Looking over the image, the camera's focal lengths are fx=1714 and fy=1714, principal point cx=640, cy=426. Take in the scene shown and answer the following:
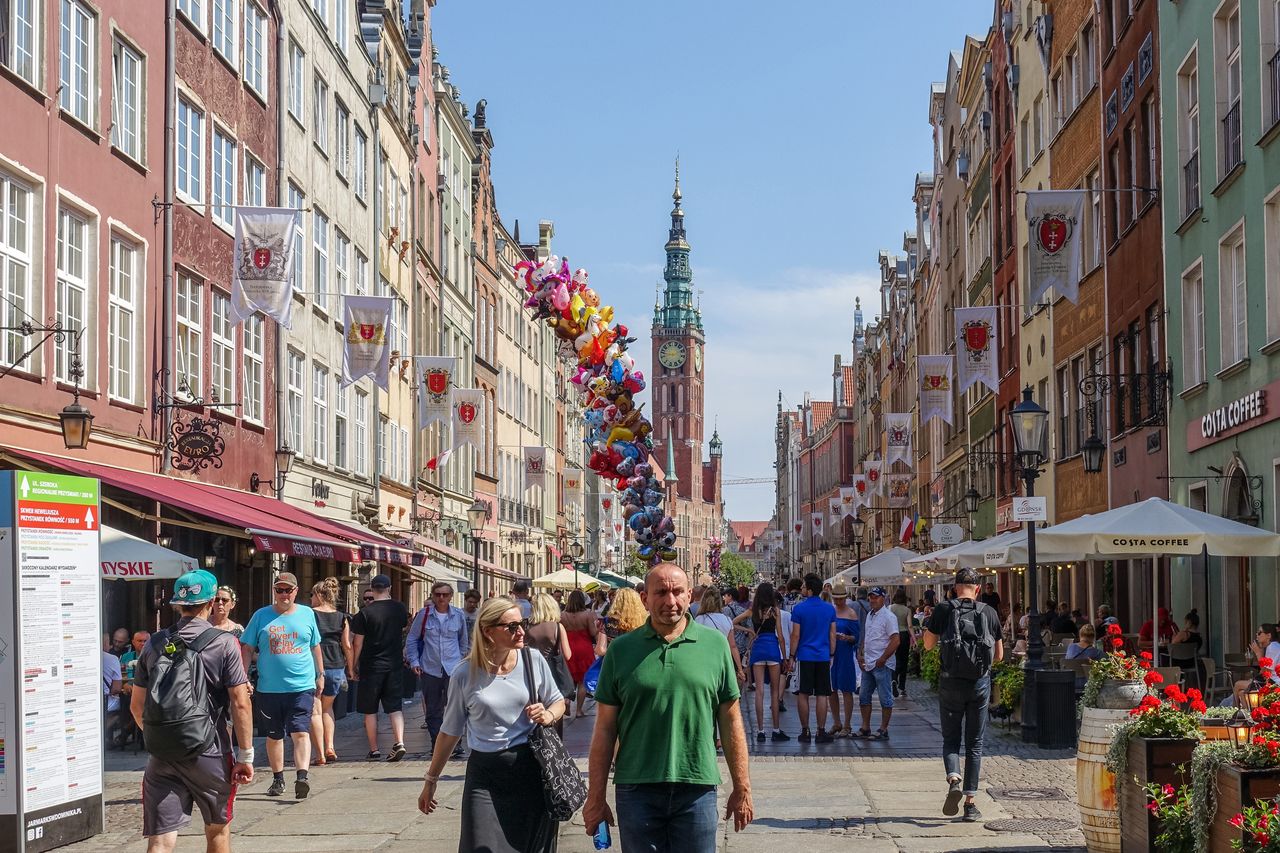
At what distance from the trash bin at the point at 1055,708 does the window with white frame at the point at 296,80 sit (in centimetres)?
1814

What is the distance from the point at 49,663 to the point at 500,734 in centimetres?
424

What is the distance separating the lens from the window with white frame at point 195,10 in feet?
77.7

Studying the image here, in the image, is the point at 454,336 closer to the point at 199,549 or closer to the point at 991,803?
the point at 199,549

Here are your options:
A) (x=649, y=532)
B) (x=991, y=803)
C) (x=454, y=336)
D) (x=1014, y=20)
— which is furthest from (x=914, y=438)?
(x=991, y=803)

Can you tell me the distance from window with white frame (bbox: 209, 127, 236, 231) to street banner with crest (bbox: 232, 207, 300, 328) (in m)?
4.41

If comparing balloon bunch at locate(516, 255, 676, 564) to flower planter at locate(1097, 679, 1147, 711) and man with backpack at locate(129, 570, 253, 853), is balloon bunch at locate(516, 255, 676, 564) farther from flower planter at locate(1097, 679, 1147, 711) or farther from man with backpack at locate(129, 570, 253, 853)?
man with backpack at locate(129, 570, 253, 853)

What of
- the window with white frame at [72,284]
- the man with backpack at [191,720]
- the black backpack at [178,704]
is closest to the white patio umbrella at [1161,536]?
the window with white frame at [72,284]

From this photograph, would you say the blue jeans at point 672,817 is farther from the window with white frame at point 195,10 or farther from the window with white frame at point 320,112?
the window with white frame at point 320,112

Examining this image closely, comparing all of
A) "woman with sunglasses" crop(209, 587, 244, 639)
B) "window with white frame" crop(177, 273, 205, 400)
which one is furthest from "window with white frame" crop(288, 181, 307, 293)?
"woman with sunglasses" crop(209, 587, 244, 639)

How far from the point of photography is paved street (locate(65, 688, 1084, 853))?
10.8 metres

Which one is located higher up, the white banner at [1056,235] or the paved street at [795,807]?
the white banner at [1056,235]

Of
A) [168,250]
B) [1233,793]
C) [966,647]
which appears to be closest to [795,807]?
[966,647]

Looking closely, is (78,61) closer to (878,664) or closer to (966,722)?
(878,664)

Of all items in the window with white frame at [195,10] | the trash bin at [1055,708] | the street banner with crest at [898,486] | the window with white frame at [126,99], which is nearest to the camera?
the trash bin at [1055,708]
